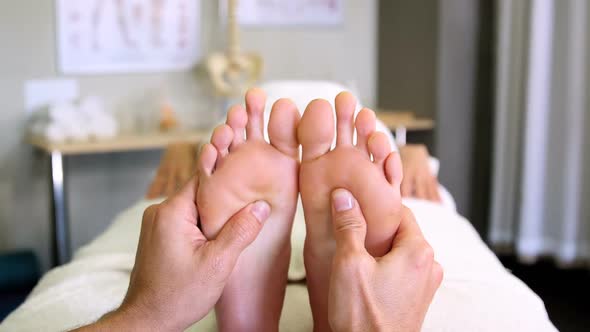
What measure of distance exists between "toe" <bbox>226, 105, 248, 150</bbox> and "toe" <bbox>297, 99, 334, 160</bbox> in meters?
0.08

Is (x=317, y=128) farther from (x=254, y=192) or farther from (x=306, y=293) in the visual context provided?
(x=306, y=293)

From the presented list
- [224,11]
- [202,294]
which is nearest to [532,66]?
[224,11]

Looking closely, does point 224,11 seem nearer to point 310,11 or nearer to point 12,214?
→ point 310,11

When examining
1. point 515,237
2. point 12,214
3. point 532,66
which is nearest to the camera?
point 12,214

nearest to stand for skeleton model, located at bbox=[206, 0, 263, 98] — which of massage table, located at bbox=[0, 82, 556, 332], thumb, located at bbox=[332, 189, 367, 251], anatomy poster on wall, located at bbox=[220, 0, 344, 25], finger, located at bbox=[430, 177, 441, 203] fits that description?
anatomy poster on wall, located at bbox=[220, 0, 344, 25]

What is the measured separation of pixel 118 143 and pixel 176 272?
163 centimetres

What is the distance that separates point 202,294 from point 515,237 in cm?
243

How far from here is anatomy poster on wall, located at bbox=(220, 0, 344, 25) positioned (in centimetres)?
295

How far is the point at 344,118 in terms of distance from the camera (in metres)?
0.95

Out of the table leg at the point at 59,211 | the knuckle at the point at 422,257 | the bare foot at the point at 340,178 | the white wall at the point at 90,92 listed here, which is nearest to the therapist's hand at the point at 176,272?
the bare foot at the point at 340,178

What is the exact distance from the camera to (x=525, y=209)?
2896mm

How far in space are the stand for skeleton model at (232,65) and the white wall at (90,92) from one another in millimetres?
130

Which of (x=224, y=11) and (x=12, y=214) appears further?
(x=224, y=11)

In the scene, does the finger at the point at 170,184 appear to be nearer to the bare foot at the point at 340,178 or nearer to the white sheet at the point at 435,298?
the white sheet at the point at 435,298
